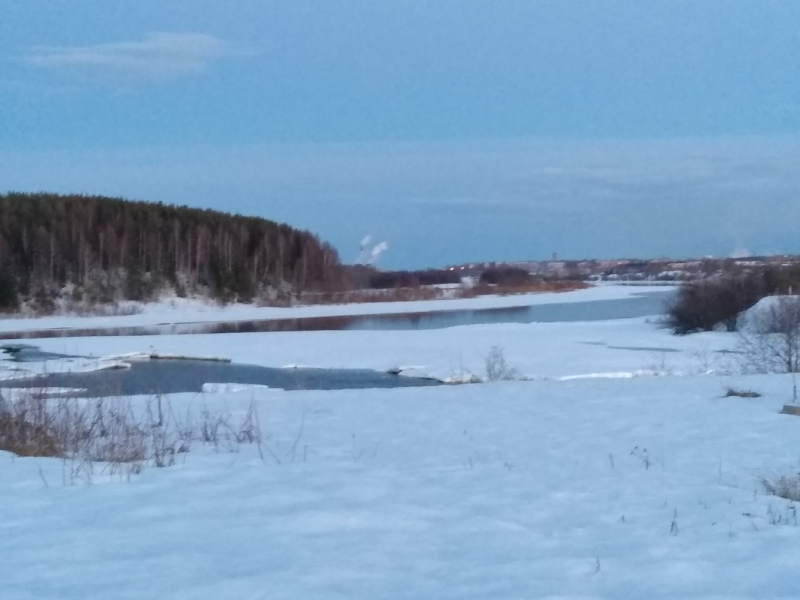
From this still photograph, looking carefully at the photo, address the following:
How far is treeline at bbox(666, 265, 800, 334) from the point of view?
3034cm

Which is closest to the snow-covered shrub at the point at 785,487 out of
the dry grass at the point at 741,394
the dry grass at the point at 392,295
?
the dry grass at the point at 741,394

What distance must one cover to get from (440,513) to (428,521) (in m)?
0.18

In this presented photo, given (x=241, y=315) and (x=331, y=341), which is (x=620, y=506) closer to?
(x=331, y=341)

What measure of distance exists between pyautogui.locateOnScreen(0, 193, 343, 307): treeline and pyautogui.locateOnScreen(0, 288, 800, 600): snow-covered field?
1809 inches

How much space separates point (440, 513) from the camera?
497 centimetres

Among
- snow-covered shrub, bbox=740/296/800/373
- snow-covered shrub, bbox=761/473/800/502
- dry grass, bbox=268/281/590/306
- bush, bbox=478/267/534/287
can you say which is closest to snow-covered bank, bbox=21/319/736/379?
snow-covered shrub, bbox=740/296/800/373

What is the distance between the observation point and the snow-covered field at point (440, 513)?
3.79m

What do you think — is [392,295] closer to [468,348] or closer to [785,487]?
[468,348]

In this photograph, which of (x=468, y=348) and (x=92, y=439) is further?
(x=468, y=348)

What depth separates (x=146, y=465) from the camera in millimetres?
6352

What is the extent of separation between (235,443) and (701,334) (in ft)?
76.7

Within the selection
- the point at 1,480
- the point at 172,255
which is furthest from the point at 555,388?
the point at 172,255

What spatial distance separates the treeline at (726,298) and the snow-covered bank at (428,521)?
23.2m

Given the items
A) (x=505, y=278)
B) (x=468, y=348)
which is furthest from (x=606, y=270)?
(x=468, y=348)
